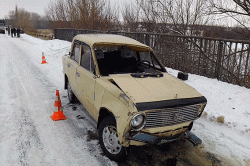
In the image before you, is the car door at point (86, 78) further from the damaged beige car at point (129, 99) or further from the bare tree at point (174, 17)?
the bare tree at point (174, 17)

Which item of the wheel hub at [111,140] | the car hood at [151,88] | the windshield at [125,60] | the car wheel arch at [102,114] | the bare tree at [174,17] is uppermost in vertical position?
the bare tree at [174,17]

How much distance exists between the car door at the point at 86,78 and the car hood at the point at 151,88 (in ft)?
1.76

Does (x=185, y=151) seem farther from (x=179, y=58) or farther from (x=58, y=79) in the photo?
(x=58, y=79)

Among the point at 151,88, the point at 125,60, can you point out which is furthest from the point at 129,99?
the point at 125,60

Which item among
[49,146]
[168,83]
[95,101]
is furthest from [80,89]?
[168,83]

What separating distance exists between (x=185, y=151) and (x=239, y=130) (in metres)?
1.61

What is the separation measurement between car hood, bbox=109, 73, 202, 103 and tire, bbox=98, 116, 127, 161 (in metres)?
0.55

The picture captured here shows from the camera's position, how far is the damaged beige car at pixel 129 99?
2802 millimetres

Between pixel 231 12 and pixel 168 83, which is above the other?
pixel 231 12

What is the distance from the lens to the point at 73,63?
500 centimetres

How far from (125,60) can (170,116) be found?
1807mm

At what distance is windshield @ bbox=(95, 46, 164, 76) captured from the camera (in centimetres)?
398

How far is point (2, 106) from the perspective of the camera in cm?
536

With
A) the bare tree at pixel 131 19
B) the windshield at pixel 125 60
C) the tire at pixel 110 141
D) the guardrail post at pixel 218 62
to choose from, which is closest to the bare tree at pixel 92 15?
the bare tree at pixel 131 19
